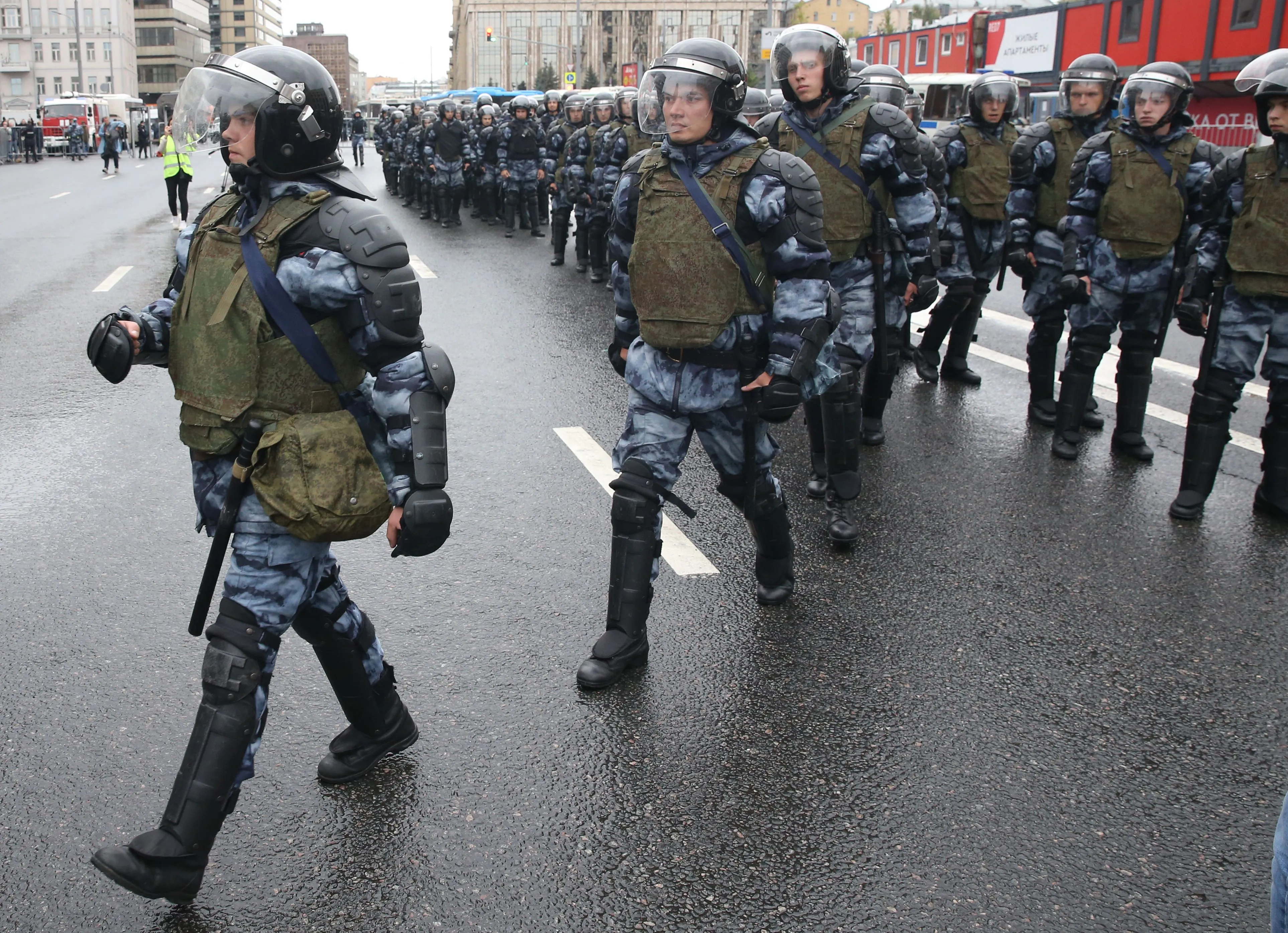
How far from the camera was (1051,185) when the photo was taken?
6.82 metres

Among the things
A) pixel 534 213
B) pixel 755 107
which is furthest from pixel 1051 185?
pixel 534 213

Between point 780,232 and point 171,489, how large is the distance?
3.50 m

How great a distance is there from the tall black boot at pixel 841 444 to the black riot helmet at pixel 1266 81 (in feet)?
6.57

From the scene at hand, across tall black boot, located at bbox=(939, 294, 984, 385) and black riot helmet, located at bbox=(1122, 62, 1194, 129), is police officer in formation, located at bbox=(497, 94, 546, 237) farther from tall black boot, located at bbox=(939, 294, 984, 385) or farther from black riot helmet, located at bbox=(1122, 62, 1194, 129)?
black riot helmet, located at bbox=(1122, 62, 1194, 129)

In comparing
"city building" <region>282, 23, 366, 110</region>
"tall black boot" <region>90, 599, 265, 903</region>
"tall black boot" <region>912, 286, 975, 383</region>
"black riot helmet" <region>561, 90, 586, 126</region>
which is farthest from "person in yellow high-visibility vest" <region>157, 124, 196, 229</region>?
"city building" <region>282, 23, 366, 110</region>

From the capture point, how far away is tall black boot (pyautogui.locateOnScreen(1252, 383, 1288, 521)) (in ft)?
17.7

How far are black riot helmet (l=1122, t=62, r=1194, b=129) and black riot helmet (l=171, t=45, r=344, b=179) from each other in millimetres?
4473

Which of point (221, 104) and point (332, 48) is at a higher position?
point (332, 48)

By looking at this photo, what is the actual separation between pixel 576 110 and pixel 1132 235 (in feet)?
30.9

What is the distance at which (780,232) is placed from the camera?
3811mm

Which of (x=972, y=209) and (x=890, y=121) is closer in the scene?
(x=890, y=121)

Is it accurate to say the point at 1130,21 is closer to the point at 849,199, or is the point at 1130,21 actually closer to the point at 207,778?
the point at 849,199

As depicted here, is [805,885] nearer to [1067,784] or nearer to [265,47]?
[1067,784]

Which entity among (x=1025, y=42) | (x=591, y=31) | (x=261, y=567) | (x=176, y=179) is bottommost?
(x=261, y=567)
